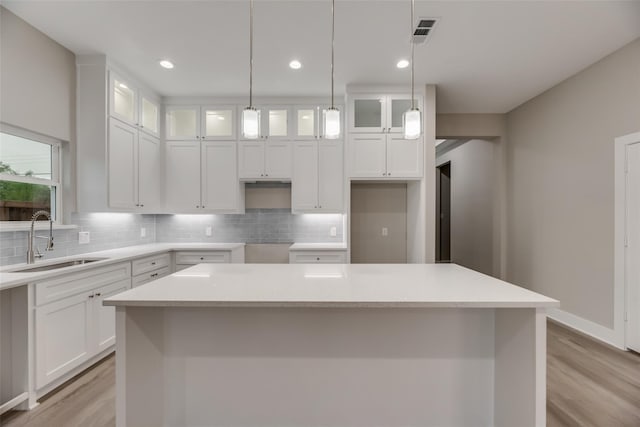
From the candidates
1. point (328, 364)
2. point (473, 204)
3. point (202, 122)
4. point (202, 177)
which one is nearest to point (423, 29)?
point (328, 364)

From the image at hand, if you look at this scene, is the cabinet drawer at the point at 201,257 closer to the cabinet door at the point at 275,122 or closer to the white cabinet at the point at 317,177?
the white cabinet at the point at 317,177

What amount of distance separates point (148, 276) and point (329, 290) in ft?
8.38

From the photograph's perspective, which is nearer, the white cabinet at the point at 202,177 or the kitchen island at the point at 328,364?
the kitchen island at the point at 328,364

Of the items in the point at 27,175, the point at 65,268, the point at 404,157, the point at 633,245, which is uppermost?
the point at 404,157

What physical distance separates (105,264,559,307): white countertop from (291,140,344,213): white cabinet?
1.95 m

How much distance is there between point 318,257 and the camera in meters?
3.68

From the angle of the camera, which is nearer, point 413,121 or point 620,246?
point 413,121

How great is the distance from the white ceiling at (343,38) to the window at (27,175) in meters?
0.96

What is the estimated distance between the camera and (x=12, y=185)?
8.13 feet

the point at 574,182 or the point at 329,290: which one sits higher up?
the point at 574,182

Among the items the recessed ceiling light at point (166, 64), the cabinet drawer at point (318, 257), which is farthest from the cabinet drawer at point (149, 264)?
the recessed ceiling light at point (166, 64)

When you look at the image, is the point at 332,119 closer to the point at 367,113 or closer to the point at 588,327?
the point at 367,113

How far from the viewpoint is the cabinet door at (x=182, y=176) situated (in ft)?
13.3

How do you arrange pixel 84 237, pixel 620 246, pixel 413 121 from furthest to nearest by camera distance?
pixel 84 237 < pixel 620 246 < pixel 413 121
